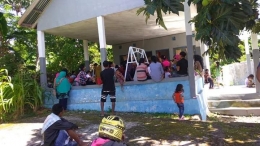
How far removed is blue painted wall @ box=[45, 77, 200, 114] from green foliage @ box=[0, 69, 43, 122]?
4.93ft

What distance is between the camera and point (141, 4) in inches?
329

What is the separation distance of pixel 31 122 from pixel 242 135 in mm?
5533

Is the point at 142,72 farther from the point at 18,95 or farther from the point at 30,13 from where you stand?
the point at 30,13

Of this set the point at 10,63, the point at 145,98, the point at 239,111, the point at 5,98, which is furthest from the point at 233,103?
the point at 10,63

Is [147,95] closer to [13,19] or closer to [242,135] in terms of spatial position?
[242,135]

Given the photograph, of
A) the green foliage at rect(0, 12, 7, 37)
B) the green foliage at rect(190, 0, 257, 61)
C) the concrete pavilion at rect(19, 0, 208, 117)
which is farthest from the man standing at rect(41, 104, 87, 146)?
the green foliage at rect(0, 12, 7, 37)

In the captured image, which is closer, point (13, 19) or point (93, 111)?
point (93, 111)

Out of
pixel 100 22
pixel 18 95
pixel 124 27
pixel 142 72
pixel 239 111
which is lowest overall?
pixel 239 111

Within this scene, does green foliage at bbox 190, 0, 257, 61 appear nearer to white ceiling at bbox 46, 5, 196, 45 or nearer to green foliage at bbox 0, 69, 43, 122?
white ceiling at bbox 46, 5, 196, 45

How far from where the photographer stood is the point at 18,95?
8.48m

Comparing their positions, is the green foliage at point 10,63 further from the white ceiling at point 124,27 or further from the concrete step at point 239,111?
the concrete step at point 239,111

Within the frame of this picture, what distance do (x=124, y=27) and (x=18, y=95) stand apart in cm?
501

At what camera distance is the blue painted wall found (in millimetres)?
7934

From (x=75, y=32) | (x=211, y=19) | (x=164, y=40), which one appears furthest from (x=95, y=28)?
(x=211, y=19)
